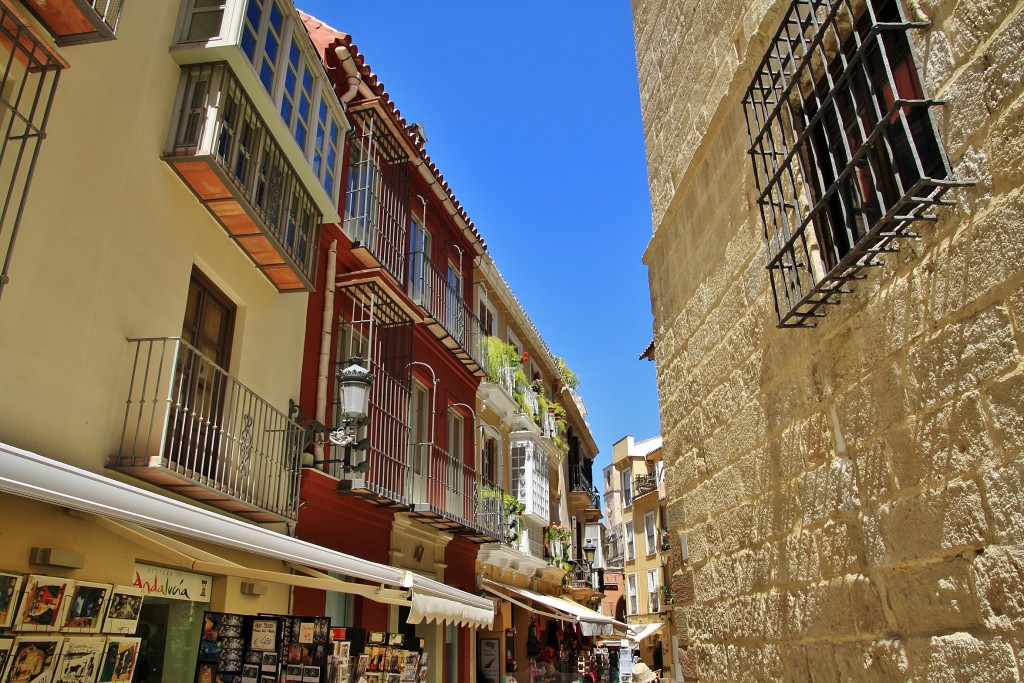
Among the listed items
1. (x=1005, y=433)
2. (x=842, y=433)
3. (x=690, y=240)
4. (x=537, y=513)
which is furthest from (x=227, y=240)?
(x=537, y=513)

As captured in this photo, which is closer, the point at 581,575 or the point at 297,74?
the point at 297,74

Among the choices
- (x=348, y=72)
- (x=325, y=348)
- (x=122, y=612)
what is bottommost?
(x=122, y=612)

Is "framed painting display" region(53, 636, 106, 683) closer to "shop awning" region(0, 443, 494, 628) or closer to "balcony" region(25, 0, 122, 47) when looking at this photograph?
"shop awning" region(0, 443, 494, 628)

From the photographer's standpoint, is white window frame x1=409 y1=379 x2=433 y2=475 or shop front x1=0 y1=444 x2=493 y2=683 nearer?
shop front x1=0 y1=444 x2=493 y2=683

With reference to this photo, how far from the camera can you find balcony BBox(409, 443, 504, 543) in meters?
11.5

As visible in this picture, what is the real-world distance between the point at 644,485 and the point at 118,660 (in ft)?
108

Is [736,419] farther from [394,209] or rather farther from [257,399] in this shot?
[394,209]

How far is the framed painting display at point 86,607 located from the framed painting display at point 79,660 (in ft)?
0.47

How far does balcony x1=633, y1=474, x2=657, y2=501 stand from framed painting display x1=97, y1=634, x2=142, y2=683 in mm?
31774

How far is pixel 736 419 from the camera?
3.95m

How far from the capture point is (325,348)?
9.70 metres

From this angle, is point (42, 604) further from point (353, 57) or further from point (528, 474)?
point (528, 474)

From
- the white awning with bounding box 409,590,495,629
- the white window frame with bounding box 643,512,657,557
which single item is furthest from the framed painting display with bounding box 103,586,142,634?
the white window frame with bounding box 643,512,657,557

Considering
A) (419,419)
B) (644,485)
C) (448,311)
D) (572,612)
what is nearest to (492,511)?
(419,419)
